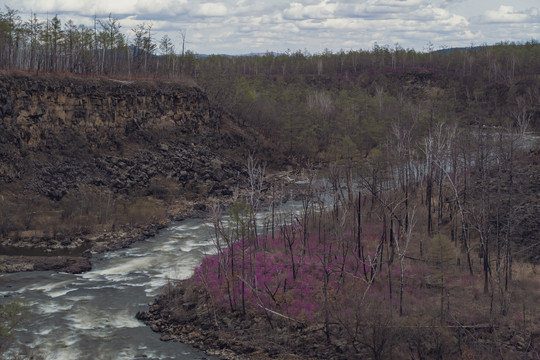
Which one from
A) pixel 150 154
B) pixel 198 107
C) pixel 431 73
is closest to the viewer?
pixel 150 154

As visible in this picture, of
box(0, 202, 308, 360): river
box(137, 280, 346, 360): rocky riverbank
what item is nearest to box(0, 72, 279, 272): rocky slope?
box(0, 202, 308, 360): river

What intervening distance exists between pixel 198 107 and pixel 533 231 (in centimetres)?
4819

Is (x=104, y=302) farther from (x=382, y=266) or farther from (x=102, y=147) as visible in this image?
(x=102, y=147)

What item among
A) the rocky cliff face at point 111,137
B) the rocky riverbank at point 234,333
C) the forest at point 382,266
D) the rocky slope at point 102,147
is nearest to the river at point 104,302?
the rocky riverbank at point 234,333

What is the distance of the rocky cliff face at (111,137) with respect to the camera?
53.4 metres

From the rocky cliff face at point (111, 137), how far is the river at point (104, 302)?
14873mm

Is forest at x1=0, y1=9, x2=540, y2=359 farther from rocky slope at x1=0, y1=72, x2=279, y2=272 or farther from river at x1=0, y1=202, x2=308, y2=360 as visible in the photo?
rocky slope at x1=0, y1=72, x2=279, y2=272

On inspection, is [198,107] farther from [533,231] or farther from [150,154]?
[533,231]

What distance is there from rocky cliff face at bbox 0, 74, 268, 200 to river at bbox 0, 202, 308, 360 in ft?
48.8

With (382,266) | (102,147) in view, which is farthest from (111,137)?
(382,266)

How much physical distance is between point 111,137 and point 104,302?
109ft

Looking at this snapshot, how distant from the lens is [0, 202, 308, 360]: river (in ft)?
87.7

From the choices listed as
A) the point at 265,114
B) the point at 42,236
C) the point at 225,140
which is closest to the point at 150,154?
the point at 225,140

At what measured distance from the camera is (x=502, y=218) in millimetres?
37438
